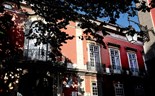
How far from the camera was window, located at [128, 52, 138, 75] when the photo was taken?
23.3 metres

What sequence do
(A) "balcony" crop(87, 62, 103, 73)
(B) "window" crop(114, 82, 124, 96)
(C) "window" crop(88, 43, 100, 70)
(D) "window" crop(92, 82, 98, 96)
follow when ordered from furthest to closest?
(B) "window" crop(114, 82, 124, 96) → (C) "window" crop(88, 43, 100, 70) → (A) "balcony" crop(87, 62, 103, 73) → (D) "window" crop(92, 82, 98, 96)

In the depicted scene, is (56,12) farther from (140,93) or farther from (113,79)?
(140,93)

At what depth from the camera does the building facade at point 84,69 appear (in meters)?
16.4

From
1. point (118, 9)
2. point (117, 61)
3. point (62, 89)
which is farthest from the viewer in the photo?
point (117, 61)

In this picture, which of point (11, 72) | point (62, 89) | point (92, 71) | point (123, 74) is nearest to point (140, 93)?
point (123, 74)

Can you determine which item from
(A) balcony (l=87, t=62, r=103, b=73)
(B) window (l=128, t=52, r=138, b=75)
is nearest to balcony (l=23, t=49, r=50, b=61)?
(A) balcony (l=87, t=62, r=103, b=73)

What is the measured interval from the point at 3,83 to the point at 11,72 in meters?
0.87

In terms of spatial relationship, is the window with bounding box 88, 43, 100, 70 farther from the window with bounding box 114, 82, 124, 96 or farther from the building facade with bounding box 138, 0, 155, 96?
the building facade with bounding box 138, 0, 155, 96

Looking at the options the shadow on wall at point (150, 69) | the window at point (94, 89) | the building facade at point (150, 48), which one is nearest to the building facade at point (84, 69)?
the window at point (94, 89)

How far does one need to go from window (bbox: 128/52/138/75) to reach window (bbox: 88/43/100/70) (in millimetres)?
4456

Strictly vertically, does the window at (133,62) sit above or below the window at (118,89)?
above

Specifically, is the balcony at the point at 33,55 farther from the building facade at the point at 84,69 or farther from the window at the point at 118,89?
the window at the point at 118,89

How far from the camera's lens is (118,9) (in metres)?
10.2

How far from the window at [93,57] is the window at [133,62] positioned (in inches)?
175
